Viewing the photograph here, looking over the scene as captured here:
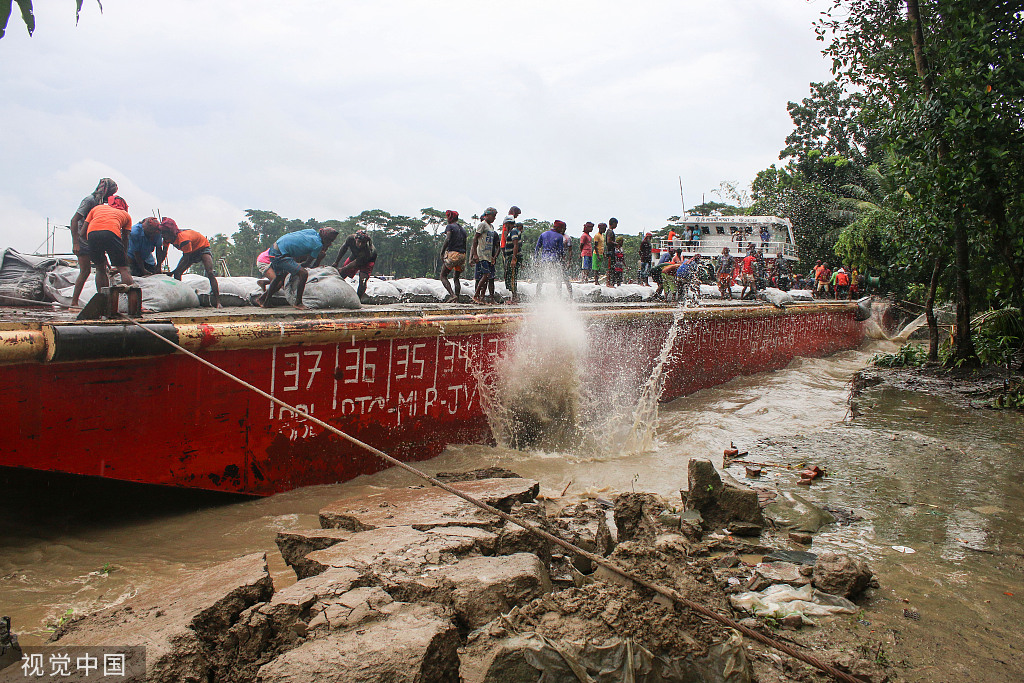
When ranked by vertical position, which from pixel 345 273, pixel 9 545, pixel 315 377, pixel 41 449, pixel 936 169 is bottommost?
pixel 9 545

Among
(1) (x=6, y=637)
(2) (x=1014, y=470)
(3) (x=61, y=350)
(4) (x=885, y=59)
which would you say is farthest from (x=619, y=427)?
(4) (x=885, y=59)

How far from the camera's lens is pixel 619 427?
7238 millimetres

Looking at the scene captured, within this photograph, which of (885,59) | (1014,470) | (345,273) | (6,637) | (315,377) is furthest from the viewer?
(885,59)

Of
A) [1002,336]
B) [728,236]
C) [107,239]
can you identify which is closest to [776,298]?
[1002,336]

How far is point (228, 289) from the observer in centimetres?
711

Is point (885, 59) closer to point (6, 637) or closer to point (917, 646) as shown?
point (917, 646)

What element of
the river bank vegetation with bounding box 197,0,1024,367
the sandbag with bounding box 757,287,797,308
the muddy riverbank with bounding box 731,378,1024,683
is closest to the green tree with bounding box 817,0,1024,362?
the river bank vegetation with bounding box 197,0,1024,367

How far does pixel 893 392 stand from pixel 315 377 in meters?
8.12

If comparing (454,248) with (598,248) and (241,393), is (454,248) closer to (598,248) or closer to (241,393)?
(598,248)

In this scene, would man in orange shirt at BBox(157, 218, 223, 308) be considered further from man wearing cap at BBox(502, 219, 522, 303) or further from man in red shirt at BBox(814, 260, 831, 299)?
man in red shirt at BBox(814, 260, 831, 299)

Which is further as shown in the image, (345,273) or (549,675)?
(345,273)

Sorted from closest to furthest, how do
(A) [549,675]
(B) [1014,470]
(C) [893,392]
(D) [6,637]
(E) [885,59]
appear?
1. (A) [549,675]
2. (D) [6,637]
3. (B) [1014,470]
4. (C) [893,392]
5. (E) [885,59]

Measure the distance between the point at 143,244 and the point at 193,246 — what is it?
0.58 metres

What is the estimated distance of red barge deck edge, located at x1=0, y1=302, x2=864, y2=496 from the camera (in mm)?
3676
